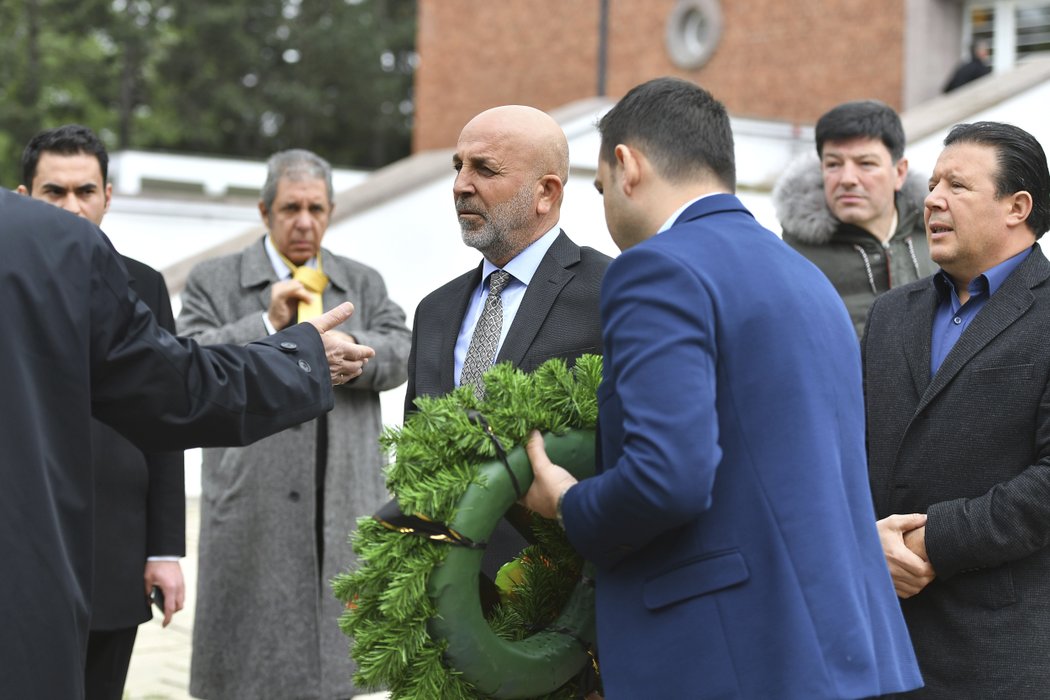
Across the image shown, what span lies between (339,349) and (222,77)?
1568 inches

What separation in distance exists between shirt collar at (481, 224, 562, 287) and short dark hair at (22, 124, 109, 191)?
6.39 feet

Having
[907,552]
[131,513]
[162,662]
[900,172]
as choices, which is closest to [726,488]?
[907,552]

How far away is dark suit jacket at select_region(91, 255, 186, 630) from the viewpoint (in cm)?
412

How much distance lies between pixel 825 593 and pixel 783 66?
17125mm

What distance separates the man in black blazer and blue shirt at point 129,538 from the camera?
162 inches

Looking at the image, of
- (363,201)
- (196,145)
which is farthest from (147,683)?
(196,145)

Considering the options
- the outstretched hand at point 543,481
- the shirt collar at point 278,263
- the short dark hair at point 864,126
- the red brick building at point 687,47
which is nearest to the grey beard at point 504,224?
the outstretched hand at point 543,481

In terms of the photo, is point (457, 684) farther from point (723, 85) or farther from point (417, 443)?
point (723, 85)

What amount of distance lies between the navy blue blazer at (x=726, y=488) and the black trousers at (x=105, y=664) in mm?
2205

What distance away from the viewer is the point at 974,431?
325 cm

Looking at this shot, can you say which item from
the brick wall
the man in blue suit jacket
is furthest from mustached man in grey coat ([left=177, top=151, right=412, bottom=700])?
the brick wall

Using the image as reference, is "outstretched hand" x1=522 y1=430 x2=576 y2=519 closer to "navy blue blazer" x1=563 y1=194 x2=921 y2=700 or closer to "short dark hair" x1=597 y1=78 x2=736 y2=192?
"navy blue blazer" x1=563 y1=194 x2=921 y2=700

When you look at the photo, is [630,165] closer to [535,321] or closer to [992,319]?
[535,321]

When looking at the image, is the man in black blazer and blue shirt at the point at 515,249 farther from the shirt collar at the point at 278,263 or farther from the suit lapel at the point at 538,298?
the shirt collar at the point at 278,263
